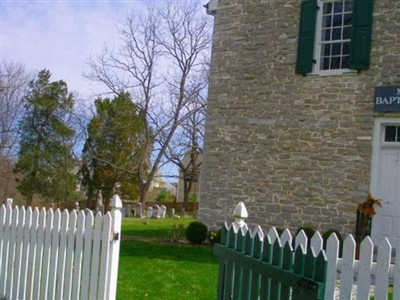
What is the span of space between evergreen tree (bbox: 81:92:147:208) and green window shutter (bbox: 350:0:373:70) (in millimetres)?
23701

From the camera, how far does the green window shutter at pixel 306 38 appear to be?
1408cm

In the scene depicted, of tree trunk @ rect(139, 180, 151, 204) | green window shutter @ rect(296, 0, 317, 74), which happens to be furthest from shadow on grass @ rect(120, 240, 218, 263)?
tree trunk @ rect(139, 180, 151, 204)

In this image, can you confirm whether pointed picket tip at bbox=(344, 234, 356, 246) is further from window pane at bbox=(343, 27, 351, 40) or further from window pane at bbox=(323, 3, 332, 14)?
window pane at bbox=(323, 3, 332, 14)

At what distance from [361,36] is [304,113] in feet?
7.16

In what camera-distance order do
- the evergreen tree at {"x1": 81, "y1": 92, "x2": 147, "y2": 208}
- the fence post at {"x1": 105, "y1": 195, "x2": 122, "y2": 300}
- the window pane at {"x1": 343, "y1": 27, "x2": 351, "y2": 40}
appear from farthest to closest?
the evergreen tree at {"x1": 81, "y1": 92, "x2": 147, "y2": 208}, the window pane at {"x1": 343, "y1": 27, "x2": 351, "y2": 40}, the fence post at {"x1": 105, "y1": 195, "x2": 122, "y2": 300}

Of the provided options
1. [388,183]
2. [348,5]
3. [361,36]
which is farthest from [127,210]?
[361,36]

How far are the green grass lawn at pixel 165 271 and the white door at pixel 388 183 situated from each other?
3860 millimetres

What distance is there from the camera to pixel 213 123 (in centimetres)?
1540

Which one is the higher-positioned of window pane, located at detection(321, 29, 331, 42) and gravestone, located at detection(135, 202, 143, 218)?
window pane, located at detection(321, 29, 331, 42)

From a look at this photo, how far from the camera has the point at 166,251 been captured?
500 inches

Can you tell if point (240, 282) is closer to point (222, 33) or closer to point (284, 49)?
point (284, 49)

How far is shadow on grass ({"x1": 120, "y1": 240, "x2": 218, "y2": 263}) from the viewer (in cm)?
1161

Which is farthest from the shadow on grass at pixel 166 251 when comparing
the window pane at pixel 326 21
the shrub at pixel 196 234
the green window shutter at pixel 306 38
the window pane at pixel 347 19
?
the window pane at pixel 347 19

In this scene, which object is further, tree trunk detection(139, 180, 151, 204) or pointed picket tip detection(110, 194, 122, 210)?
tree trunk detection(139, 180, 151, 204)
